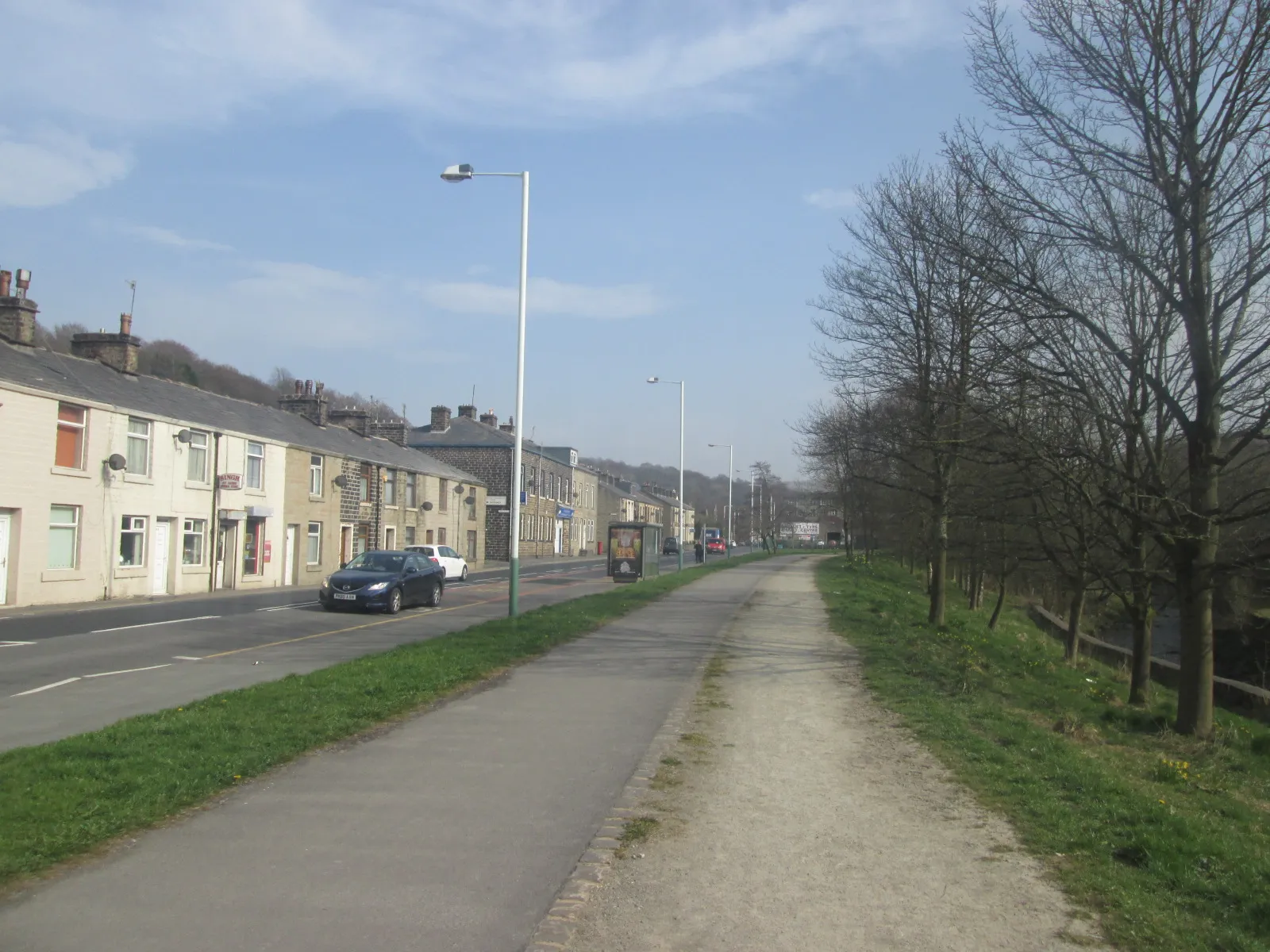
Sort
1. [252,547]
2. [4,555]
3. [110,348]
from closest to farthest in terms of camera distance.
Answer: [4,555] < [110,348] < [252,547]

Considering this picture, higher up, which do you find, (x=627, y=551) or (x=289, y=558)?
(x=627, y=551)

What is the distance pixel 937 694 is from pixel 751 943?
8.03m

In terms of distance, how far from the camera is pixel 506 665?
1366cm

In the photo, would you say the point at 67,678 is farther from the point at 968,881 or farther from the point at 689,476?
the point at 689,476

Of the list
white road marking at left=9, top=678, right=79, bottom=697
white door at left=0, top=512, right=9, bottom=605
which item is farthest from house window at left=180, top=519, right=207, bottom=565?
white road marking at left=9, top=678, right=79, bottom=697

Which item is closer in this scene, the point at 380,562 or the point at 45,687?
the point at 45,687

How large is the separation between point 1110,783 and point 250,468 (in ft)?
106

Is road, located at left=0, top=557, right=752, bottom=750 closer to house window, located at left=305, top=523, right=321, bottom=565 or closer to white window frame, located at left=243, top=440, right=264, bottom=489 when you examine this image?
white window frame, located at left=243, top=440, right=264, bottom=489

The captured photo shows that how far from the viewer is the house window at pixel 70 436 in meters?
26.3

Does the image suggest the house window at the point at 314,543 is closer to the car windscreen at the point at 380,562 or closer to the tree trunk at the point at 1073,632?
the car windscreen at the point at 380,562

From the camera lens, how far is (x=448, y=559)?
4194cm

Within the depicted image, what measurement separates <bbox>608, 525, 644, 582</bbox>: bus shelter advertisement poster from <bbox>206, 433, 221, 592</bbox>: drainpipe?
15.0 m

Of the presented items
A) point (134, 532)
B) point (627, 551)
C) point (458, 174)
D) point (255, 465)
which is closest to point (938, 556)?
point (458, 174)

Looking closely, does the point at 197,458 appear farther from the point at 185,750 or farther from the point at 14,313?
the point at 185,750
